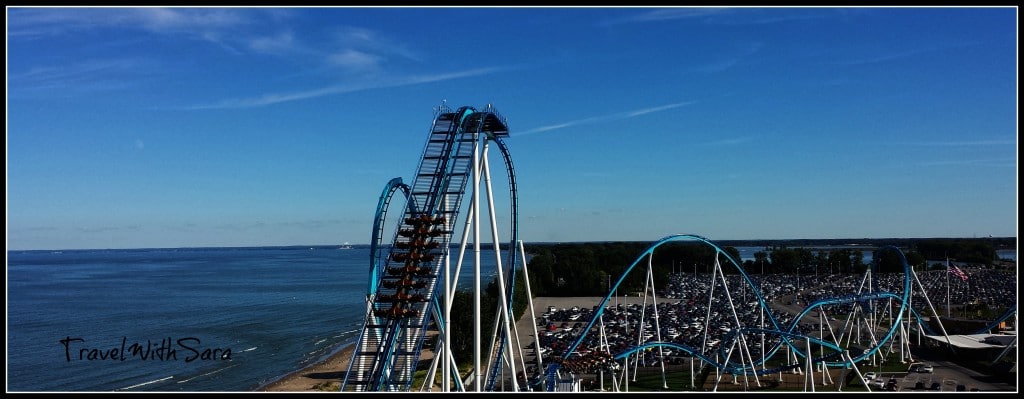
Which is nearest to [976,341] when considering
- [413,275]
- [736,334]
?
[736,334]

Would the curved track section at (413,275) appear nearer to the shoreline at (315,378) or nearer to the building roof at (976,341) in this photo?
the shoreline at (315,378)

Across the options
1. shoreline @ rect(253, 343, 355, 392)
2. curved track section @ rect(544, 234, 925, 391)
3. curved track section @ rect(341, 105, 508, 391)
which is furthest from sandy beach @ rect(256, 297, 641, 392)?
curved track section @ rect(341, 105, 508, 391)

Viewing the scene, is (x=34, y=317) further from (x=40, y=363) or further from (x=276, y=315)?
(x=40, y=363)

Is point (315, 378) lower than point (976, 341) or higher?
lower

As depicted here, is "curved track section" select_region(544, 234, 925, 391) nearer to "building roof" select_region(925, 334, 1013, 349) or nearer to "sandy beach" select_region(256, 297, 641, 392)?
"building roof" select_region(925, 334, 1013, 349)

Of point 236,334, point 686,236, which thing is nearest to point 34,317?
point 236,334

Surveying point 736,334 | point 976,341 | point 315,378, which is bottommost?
point 315,378

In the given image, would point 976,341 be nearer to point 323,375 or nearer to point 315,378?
point 323,375

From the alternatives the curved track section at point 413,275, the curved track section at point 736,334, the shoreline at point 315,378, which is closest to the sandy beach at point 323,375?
the shoreline at point 315,378

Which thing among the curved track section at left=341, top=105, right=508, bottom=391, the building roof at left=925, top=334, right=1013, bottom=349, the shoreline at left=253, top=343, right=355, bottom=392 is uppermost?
the curved track section at left=341, top=105, right=508, bottom=391
